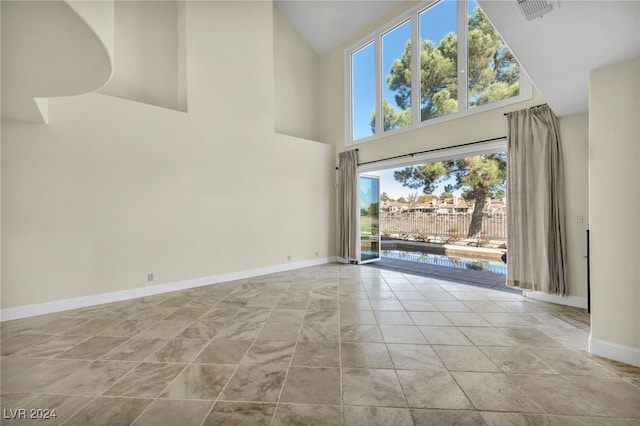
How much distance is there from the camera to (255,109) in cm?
509

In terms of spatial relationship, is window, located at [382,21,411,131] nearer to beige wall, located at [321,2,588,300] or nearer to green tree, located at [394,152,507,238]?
beige wall, located at [321,2,588,300]

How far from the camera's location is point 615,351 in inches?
81.6

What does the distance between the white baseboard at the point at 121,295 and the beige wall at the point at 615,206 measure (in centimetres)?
458

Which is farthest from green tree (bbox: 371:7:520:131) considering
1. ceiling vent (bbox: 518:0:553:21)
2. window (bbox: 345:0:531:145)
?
ceiling vent (bbox: 518:0:553:21)

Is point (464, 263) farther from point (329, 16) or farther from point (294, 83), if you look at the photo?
point (329, 16)

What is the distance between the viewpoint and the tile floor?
1530mm

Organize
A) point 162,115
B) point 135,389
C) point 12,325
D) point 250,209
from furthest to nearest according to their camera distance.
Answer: point 250,209
point 162,115
point 12,325
point 135,389

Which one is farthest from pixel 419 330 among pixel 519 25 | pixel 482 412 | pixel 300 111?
pixel 300 111

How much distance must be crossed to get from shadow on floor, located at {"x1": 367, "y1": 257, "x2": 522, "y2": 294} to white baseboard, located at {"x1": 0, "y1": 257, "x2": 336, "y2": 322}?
2520mm

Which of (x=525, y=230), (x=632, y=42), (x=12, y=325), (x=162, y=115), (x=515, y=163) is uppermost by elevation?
(x=162, y=115)

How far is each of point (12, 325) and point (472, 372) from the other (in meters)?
4.64

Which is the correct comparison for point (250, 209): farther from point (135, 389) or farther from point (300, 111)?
point (135, 389)

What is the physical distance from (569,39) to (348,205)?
4452mm

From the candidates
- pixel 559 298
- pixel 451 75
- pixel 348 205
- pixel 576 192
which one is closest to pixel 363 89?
pixel 451 75
